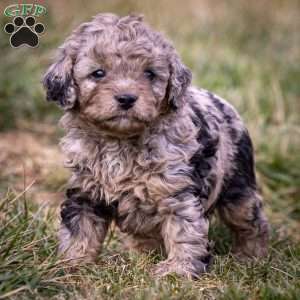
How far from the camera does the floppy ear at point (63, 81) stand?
6.11 meters

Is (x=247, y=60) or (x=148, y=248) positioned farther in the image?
(x=247, y=60)

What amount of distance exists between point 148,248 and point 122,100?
177 centimetres

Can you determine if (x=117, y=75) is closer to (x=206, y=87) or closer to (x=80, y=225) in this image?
(x=80, y=225)

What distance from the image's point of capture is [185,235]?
6.11 meters

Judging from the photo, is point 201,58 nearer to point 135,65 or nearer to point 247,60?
point 247,60

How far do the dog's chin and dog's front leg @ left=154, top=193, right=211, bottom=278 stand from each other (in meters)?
0.58

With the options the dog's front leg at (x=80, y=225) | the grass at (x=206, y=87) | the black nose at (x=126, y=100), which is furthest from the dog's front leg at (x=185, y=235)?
the black nose at (x=126, y=100)

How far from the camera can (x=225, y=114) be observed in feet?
23.5

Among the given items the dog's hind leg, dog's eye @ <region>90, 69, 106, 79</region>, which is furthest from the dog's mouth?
the dog's hind leg

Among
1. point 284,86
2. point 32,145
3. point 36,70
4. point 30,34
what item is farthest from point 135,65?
point 284,86

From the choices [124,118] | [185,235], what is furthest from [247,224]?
[124,118]

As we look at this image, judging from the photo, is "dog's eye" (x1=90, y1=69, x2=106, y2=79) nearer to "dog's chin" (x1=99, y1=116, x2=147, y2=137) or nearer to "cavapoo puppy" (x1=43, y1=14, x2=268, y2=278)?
"cavapoo puppy" (x1=43, y1=14, x2=268, y2=278)

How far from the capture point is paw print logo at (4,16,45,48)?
6.80m

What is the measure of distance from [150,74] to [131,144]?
56cm
